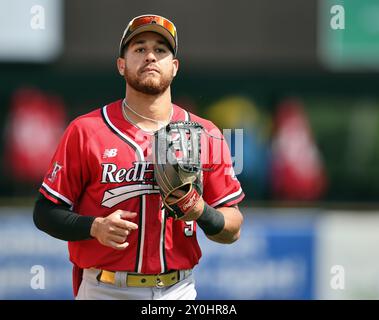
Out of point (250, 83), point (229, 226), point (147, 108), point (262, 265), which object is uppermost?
point (250, 83)

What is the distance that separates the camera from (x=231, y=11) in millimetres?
11227

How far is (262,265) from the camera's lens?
8562 mm

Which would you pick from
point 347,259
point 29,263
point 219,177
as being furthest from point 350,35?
point 219,177

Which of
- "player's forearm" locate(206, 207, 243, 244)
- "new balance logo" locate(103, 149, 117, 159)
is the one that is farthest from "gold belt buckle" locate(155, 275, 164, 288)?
"new balance logo" locate(103, 149, 117, 159)

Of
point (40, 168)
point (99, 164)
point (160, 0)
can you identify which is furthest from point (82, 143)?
point (160, 0)

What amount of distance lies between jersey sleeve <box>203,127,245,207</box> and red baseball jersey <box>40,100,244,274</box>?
39 millimetres

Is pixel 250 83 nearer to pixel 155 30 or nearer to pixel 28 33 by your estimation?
pixel 28 33

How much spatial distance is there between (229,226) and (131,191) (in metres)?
0.42

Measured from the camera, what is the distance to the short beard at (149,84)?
369cm

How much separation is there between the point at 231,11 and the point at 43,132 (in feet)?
8.85

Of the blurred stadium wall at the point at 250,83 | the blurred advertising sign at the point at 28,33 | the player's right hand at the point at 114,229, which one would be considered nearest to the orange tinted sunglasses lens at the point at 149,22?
the player's right hand at the point at 114,229

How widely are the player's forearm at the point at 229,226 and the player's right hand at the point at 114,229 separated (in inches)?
15.3

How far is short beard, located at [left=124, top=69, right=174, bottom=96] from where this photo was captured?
12.1ft

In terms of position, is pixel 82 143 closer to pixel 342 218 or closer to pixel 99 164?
pixel 99 164
